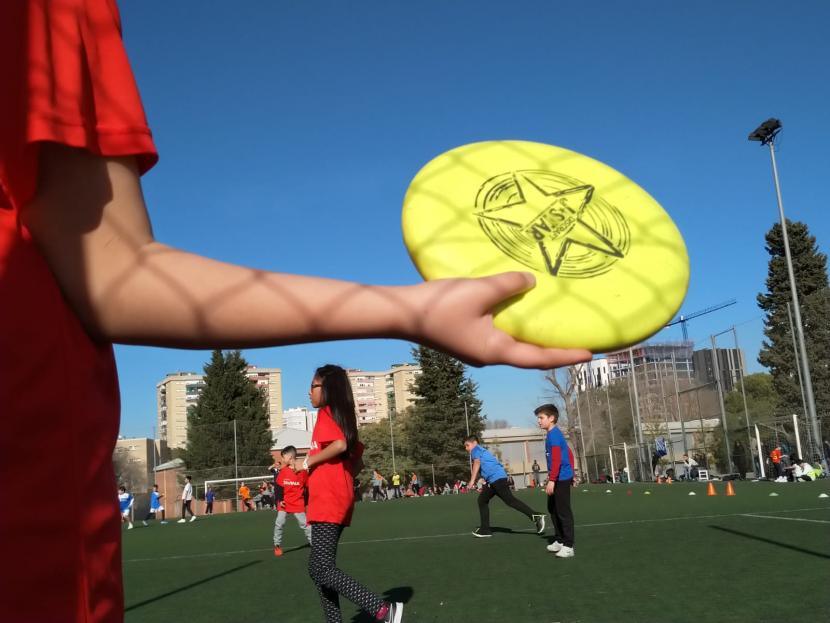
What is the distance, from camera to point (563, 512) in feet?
29.2

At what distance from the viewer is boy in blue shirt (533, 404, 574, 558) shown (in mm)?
8648

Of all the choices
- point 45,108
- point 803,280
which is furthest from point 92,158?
point 803,280

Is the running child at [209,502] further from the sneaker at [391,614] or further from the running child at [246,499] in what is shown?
the sneaker at [391,614]

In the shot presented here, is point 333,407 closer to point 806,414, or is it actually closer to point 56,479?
point 56,479

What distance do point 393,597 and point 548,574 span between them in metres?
1.63

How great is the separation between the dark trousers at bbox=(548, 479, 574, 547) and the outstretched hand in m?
8.17

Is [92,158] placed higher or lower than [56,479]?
higher

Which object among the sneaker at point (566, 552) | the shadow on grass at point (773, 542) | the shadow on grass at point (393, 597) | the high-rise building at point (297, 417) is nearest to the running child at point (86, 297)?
the shadow on grass at point (393, 597)

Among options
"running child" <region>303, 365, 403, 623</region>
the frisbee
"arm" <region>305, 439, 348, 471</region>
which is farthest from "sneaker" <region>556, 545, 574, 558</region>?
the frisbee

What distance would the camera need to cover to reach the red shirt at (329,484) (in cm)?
556

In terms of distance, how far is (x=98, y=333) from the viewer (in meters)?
0.77

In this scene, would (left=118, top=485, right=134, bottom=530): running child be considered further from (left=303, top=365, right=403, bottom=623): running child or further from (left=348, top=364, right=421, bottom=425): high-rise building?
(left=348, top=364, right=421, bottom=425): high-rise building

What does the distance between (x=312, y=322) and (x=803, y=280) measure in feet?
154

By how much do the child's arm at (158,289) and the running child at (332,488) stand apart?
15.9 ft
